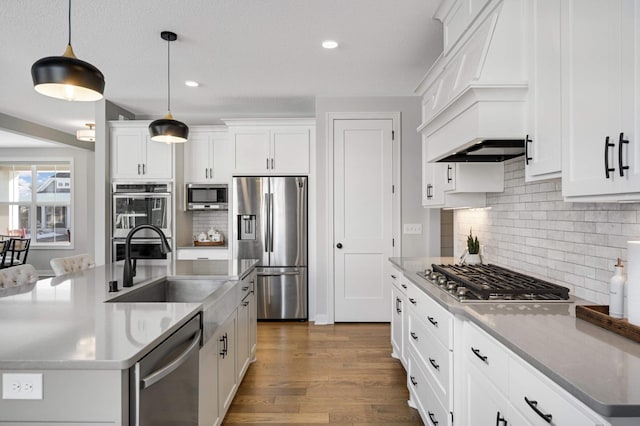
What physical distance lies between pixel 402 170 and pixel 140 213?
3.31m

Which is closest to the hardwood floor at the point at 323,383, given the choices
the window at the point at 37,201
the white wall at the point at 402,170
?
the white wall at the point at 402,170

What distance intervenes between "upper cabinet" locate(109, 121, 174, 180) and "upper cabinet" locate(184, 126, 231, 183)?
0.34m

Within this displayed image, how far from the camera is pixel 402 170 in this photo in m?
4.72

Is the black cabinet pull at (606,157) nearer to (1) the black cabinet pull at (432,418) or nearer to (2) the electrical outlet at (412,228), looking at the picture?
(1) the black cabinet pull at (432,418)

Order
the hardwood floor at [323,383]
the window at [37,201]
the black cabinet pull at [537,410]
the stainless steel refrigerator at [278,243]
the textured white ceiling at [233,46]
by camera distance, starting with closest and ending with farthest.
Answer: the black cabinet pull at [537,410], the hardwood floor at [323,383], the textured white ceiling at [233,46], the stainless steel refrigerator at [278,243], the window at [37,201]

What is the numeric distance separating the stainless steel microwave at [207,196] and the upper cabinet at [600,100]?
Answer: 4.39 m

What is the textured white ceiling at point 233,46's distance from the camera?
109 inches

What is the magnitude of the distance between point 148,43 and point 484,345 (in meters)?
3.33

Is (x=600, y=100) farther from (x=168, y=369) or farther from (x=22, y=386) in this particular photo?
(x=22, y=386)

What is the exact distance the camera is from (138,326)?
145 centimetres

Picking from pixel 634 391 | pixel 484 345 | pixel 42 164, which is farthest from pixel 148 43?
pixel 42 164

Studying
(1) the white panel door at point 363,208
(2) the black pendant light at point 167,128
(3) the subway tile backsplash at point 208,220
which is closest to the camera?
(2) the black pendant light at point 167,128

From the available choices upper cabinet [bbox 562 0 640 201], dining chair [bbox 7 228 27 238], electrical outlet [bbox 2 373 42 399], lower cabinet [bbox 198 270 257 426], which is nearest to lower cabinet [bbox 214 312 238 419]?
lower cabinet [bbox 198 270 257 426]

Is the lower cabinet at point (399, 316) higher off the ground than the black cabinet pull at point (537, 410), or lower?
lower
